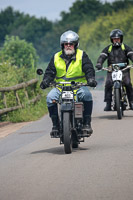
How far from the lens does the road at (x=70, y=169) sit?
645 cm

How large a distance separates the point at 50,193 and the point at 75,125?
3.31 metres

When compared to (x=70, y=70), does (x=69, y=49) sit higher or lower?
higher

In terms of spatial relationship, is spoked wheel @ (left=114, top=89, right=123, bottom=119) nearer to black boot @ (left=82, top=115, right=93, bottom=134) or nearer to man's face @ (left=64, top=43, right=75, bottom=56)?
black boot @ (left=82, top=115, right=93, bottom=134)

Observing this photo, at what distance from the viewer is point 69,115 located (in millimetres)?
9312

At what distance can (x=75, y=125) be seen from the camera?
383 inches

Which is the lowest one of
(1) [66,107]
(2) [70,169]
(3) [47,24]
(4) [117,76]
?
(2) [70,169]

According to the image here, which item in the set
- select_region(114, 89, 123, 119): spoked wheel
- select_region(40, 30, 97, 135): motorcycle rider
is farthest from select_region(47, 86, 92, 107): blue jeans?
select_region(114, 89, 123, 119): spoked wheel

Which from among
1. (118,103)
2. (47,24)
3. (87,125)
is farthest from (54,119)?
(47,24)

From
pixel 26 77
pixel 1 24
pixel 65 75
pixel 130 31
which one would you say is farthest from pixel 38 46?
pixel 65 75

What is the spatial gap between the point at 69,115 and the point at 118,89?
625cm

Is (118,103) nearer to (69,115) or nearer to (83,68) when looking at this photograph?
(83,68)

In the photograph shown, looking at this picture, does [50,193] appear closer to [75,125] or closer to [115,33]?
[75,125]

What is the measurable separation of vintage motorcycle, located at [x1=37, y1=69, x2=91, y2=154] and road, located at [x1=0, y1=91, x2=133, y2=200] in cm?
24

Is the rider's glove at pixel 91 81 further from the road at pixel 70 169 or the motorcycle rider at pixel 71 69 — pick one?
the road at pixel 70 169
